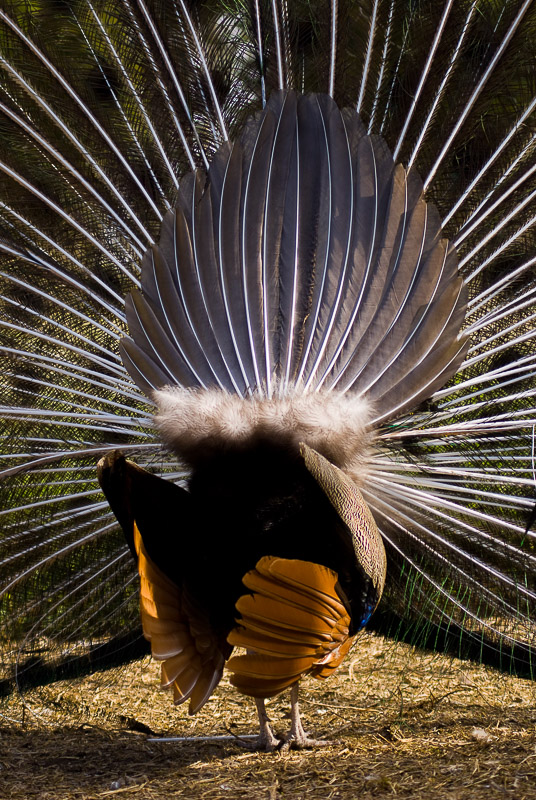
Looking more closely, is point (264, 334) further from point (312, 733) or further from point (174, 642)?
point (312, 733)

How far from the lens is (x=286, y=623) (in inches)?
117

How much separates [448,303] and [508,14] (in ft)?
4.71

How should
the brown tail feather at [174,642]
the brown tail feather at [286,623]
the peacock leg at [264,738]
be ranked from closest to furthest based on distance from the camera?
the brown tail feather at [286,623] → the brown tail feather at [174,642] → the peacock leg at [264,738]

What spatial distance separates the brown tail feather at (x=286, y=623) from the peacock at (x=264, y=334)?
11 mm

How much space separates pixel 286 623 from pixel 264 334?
1.32m

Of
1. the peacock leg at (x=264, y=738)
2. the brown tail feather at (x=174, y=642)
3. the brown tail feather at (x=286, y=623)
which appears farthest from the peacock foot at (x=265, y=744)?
the brown tail feather at (x=286, y=623)

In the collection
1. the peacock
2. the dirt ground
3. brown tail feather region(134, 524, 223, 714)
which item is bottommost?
the dirt ground

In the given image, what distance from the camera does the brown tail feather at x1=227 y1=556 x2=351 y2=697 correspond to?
9.77 ft

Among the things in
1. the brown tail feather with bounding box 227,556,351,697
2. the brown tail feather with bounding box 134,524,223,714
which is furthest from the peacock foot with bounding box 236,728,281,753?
the brown tail feather with bounding box 227,556,351,697

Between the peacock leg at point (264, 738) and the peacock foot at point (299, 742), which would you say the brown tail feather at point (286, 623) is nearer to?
A: the peacock leg at point (264, 738)

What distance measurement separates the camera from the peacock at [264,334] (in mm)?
3371

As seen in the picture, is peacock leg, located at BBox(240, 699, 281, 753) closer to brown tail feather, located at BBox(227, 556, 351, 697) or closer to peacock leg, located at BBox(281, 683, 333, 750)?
peacock leg, located at BBox(281, 683, 333, 750)

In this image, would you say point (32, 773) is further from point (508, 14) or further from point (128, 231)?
point (508, 14)

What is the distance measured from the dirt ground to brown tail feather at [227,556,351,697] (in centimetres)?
55
